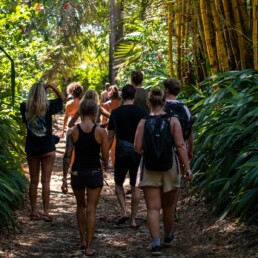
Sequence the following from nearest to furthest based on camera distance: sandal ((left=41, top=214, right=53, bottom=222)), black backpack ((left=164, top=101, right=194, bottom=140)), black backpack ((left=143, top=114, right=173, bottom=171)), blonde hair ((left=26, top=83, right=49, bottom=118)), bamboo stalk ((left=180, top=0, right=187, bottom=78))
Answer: black backpack ((left=143, top=114, right=173, bottom=171)) < black backpack ((left=164, top=101, right=194, bottom=140)) < blonde hair ((left=26, top=83, right=49, bottom=118)) < sandal ((left=41, top=214, right=53, bottom=222)) < bamboo stalk ((left=180, top=0, right=187, bottom=78))

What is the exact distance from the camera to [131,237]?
24.1ft

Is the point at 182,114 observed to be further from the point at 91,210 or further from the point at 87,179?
the point at 91,210

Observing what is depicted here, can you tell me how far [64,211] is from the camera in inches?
351

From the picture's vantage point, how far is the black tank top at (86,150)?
21.0ft

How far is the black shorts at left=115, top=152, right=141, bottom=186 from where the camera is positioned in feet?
25.3

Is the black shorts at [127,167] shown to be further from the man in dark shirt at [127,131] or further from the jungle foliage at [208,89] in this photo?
the jungle foliage at [208,89]

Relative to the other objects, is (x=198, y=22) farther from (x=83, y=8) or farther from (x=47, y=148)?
(x=83, y=8)

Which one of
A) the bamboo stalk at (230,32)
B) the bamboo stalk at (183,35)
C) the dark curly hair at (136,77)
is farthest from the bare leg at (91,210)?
the bamboo stalk at (183,35)

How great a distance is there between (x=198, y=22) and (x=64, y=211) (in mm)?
3916

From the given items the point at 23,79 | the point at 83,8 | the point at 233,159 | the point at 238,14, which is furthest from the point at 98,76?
the point at 233,159

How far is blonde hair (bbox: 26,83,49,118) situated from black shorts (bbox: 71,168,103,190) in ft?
5.31

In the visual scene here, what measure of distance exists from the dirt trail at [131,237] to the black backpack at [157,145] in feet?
3.03

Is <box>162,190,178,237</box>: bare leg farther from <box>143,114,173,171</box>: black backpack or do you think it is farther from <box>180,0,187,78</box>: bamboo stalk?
<box>180,0,187,78</box>: bamboo stalk

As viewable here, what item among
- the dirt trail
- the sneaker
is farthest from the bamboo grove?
the sneaker
